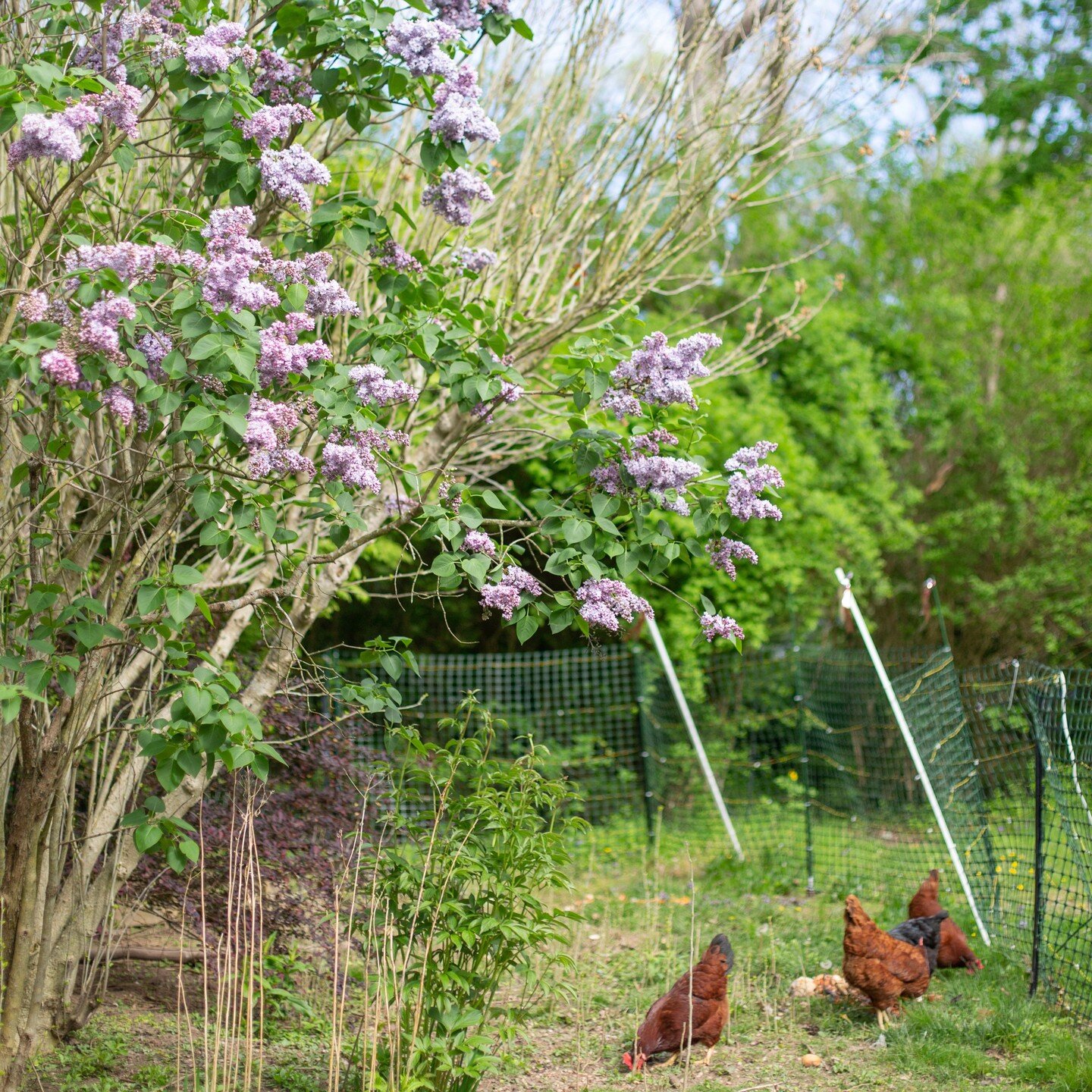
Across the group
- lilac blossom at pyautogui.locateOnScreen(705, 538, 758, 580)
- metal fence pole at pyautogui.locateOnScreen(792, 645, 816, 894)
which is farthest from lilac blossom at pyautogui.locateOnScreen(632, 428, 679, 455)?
Answer: metal fence pole at pyautogui.locateOnScreen(792, 645, 816, 894)

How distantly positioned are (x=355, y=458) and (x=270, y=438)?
0.85ft

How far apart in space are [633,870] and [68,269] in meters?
5.78

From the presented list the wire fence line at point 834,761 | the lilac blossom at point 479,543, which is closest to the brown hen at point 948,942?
the wire fence line at point 834,761

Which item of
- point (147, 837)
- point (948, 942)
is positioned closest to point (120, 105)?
point (147, 837)

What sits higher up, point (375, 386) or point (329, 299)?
point (329, 299)

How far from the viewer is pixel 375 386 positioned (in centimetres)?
263

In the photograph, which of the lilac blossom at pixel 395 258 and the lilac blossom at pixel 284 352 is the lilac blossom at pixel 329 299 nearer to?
the lilac blossom at pixel 284 352

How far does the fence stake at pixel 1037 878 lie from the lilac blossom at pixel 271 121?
357 cm

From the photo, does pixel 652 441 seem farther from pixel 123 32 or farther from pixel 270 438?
pixel 123 32

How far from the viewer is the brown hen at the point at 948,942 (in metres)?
4.67

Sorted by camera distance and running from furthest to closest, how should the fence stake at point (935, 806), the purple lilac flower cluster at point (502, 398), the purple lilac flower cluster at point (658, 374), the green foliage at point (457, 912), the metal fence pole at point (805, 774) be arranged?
the metal fence pole at point (805, 774)
the fence stake at point (935, 806)
the purple lilac flower cluster at point (502, 398)
the green foliage at point (457, 912)
the purple lilac flower cluster at point (658, 374)

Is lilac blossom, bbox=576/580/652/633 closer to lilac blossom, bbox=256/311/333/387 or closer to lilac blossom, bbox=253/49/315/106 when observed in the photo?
lilac blossom, bbox=256/311/333/387

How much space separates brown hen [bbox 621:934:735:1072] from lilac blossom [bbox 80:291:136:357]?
2819 mm

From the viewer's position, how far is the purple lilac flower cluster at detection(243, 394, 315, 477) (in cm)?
233
